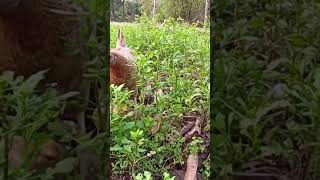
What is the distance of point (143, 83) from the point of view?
6.34ft

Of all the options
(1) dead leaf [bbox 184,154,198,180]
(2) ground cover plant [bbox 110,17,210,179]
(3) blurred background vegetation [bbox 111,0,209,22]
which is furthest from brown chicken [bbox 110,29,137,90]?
(3) blurred background vegetation [bbox 111,0,209,22]

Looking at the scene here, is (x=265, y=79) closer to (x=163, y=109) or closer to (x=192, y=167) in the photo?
(x=192, y=167)

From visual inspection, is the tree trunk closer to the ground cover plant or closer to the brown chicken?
the ground cover plant

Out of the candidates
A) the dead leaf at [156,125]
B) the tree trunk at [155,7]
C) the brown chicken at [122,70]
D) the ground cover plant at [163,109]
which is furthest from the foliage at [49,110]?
the tree trunk at [155,7]

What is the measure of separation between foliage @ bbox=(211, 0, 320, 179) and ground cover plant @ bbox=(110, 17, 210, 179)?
47 centimetres

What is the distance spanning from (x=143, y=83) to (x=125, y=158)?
58 cm

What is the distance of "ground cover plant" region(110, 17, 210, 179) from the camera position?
4.71ft

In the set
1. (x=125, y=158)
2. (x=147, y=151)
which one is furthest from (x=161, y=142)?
(x=125, y=158)

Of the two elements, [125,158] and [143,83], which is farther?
[143,83]

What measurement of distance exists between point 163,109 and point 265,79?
1.07 metres

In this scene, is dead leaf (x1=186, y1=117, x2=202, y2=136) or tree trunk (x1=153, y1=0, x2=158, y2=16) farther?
tree trunk (x1=153, y1=0, x2=158, y2=16)

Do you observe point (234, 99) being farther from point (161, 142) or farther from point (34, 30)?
point (161, 142)

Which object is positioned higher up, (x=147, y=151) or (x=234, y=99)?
(x=234, y=99)

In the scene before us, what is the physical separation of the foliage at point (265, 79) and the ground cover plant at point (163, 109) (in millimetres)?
467
